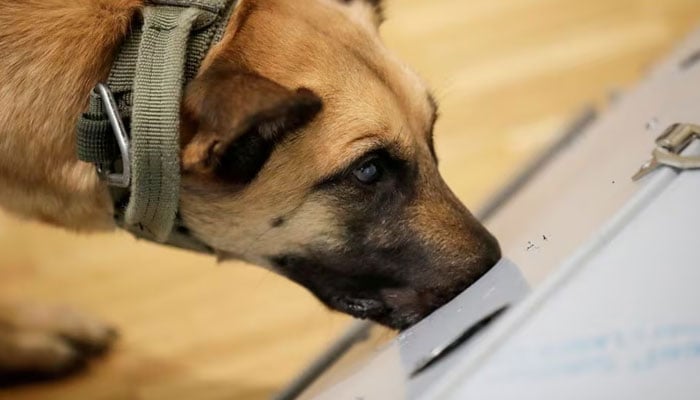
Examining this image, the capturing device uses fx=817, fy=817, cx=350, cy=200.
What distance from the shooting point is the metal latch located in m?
1.00

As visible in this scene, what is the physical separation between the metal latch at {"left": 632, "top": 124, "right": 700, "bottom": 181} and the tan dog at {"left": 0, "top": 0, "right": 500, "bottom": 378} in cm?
30

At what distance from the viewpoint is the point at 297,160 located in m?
1.15

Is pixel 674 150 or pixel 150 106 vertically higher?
pixel 150 106

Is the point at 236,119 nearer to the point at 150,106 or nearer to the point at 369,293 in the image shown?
the point at 150,106

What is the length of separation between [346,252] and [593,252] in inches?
15.7

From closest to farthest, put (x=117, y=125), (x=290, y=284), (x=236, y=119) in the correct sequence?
(x=236, y=119) → (x=117, y=125) → (x=290, y=284)

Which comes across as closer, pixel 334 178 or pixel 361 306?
pixel 334 178

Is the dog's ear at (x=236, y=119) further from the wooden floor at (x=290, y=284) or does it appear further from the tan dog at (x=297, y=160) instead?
the wooden floor at (x=290, y=284)

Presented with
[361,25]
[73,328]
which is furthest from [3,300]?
[361,25]

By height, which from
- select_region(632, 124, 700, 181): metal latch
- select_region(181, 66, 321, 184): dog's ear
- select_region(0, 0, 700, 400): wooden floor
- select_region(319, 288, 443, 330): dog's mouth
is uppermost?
select_region(0, 0, 700, 400): wooden floor

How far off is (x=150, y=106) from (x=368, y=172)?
0.32m

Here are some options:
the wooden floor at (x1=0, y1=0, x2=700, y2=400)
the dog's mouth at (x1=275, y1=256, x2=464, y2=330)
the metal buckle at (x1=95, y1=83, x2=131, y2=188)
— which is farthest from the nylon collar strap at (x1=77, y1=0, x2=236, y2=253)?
the wooden floor at (x1=0, y1=0, x2=700, y2=400)

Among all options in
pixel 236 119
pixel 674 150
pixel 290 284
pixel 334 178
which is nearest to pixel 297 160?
pixel 334 178

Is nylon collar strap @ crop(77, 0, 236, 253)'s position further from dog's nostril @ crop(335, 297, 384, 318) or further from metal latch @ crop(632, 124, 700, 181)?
metal latch @ crop(632, 124, 700, 181)
